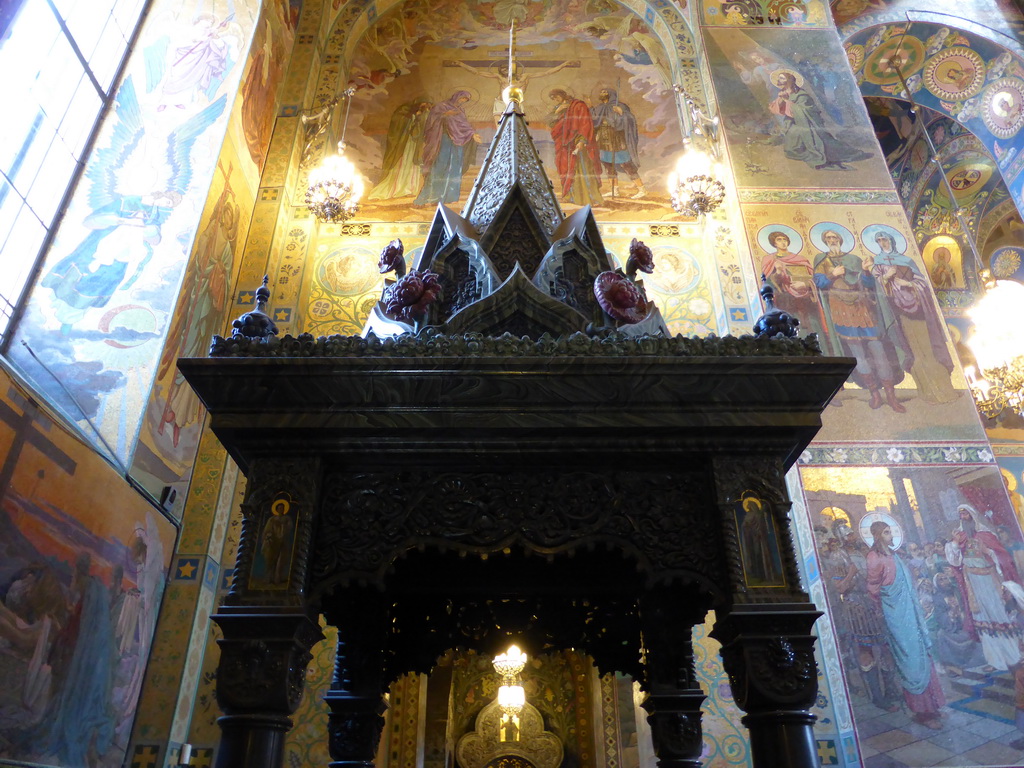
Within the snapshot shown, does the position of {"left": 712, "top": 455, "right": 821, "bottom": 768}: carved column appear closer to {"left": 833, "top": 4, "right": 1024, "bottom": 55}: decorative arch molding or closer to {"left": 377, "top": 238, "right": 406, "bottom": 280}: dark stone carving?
{"left": 377, "top": 238, "right": 406, "bottom": 280}: dark stone carving

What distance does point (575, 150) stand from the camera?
10.2 metres

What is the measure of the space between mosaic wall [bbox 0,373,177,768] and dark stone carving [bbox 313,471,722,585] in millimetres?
2850

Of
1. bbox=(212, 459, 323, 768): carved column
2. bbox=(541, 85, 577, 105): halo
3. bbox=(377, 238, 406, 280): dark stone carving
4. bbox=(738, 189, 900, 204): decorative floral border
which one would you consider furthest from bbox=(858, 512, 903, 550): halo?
bbox=(541, 85, 577, 105): halo

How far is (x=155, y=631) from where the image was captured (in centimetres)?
619

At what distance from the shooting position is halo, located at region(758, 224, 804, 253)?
8.60m

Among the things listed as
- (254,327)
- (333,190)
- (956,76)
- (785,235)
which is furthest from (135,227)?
(956,76)

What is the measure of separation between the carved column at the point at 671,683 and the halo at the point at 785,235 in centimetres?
564

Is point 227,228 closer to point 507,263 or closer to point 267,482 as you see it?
point 507,263

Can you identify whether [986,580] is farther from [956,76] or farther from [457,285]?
[956,76]

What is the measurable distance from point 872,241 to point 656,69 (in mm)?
4051

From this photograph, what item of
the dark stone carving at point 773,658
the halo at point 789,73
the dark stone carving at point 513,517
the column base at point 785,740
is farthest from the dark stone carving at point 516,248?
the halo at point 789,73

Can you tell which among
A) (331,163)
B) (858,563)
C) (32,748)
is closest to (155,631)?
(32,748)

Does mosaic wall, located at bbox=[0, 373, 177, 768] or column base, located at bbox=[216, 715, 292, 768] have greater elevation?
mosaic wall, located at bbox=[0, 373, 177, 768]

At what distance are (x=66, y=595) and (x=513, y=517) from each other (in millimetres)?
3670
